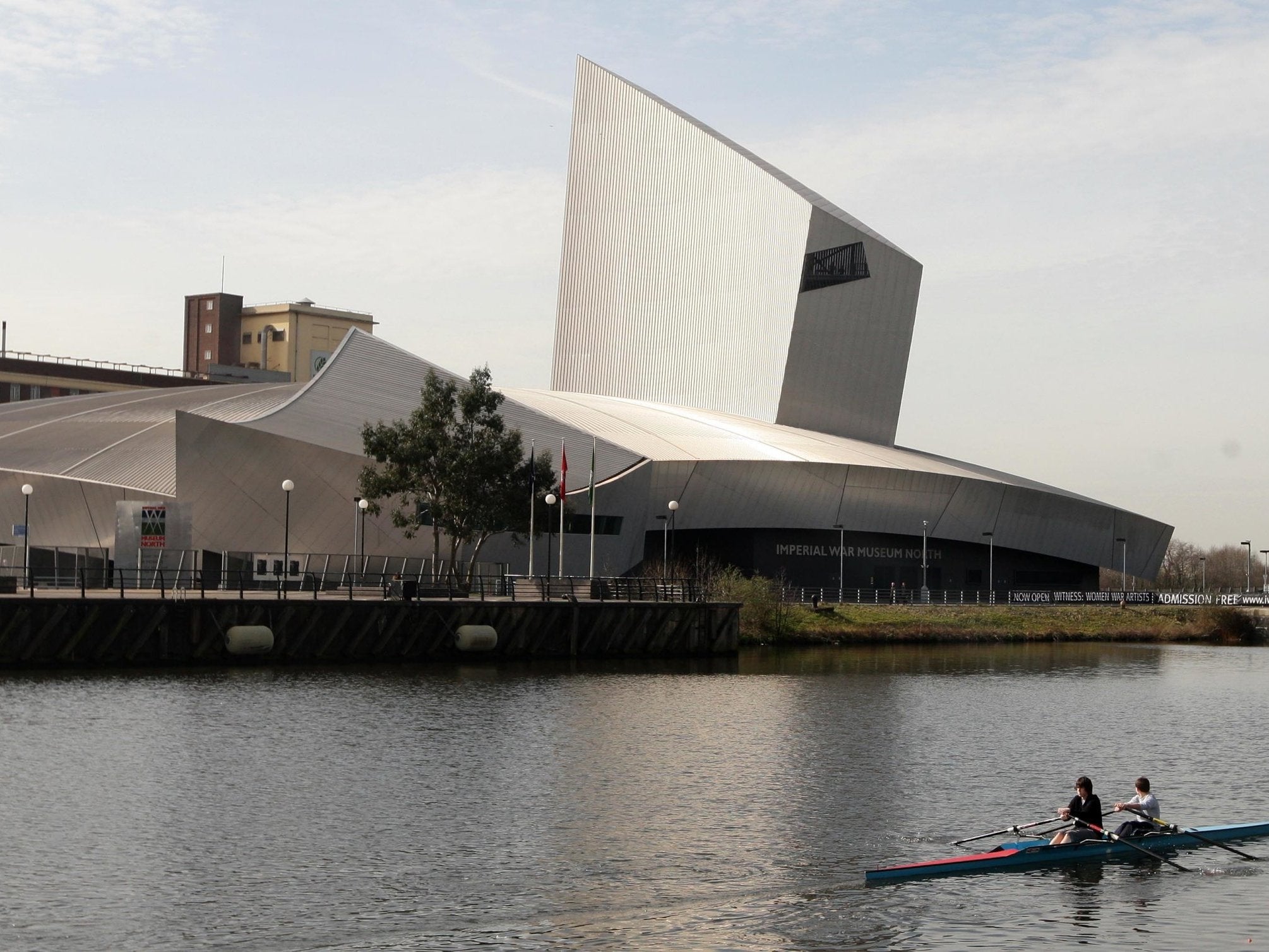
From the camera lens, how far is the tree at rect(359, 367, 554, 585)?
60.6m

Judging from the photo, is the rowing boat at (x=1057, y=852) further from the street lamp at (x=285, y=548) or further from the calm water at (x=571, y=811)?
the street lamp at (x=285, y=548)

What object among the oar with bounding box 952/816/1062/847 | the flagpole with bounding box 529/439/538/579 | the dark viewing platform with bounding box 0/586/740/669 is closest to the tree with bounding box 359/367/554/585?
the flagpole with bounding box 529/439/538/579

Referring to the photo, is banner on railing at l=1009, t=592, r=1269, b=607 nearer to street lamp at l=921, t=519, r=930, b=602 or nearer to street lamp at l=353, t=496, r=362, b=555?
street lamp at l=921, t=519, r=930, b=602

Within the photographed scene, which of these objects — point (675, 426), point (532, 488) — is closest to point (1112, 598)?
point (675, 426)

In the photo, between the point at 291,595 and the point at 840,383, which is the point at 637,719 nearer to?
the point at 291,595

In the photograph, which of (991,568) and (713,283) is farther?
(713,283)

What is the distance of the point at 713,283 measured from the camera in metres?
95.1

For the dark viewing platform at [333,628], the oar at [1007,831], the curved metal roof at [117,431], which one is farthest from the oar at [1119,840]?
the curved metal roof at [117,431]

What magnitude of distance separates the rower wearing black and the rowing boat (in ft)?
0.29

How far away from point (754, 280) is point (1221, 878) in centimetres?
7160

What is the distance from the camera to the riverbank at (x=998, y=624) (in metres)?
68.0

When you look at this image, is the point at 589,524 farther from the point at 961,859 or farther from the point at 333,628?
the point at 961,859

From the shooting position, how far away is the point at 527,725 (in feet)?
121

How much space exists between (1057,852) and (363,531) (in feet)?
143
